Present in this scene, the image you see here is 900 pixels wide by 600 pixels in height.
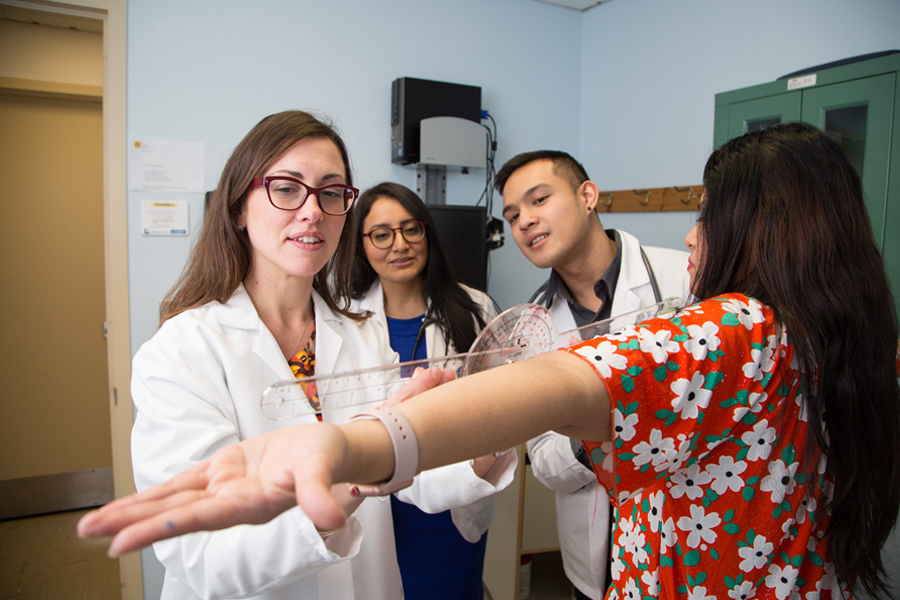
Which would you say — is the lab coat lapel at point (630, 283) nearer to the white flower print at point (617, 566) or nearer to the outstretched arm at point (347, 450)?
the white flower print at point (617, 566)

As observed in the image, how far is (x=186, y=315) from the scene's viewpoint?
3.34 ft

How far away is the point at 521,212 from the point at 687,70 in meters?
1.57

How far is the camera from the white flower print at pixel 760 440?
67 cm

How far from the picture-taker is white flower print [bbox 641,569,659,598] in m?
0.76

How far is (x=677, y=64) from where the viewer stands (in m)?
2.70

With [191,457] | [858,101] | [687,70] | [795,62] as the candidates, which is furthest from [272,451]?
[687,70]

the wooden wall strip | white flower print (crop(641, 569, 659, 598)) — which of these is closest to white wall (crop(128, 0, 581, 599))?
the wooden wall strip

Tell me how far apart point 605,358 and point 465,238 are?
6.14 ft

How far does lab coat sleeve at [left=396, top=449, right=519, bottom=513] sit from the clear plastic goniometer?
25 centimetres

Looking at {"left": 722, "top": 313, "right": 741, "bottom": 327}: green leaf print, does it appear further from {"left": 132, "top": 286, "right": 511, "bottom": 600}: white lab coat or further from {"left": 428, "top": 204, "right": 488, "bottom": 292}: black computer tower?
{"left": 428, "top": 204, "right": 488, "bottom": 292}: black computer tower

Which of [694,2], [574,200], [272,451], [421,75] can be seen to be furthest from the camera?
[421,75]

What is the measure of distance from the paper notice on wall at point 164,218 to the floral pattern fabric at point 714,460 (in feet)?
7.21

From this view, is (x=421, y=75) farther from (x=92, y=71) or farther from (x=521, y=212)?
(x=92, y=71)

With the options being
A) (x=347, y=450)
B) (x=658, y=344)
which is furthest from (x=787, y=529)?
(x=347, y=450)
